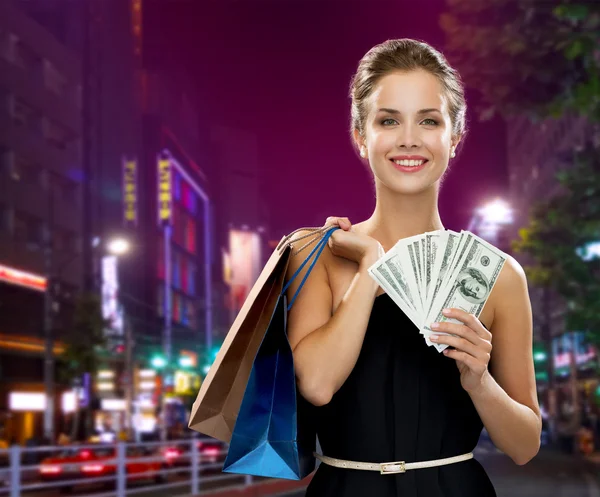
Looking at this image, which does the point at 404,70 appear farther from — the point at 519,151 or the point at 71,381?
the point at 519,151

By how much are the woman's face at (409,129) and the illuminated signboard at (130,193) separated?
209ft

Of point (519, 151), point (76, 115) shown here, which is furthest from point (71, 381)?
point (519, 151)

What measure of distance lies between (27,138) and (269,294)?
1649 inches

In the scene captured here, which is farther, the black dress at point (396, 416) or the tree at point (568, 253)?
the tree at point (568, 253)

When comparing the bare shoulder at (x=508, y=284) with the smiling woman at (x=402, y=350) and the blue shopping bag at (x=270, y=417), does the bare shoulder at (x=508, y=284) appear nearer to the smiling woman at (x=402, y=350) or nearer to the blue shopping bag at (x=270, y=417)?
the smiling woman at (x=402, y=350)

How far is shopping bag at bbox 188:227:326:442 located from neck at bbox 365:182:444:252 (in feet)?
1.32

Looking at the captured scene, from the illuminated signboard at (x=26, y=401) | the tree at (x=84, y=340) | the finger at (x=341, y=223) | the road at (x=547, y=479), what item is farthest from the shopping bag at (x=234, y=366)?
the tree at (x=84, y=340)

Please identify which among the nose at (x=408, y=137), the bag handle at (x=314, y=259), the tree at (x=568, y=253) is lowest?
the bag handle at (x=314, y=259)

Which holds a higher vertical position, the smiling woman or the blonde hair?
the blonde hair

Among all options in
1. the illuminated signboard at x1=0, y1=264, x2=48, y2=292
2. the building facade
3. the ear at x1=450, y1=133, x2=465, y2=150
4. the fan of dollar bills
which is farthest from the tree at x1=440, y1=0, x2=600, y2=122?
the illuminated signboard at x1=0, y1=264, x2=48, y2=292

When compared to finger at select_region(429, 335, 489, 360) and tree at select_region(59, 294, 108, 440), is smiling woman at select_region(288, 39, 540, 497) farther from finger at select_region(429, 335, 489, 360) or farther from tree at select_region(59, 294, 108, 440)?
tree at select_region(59, 294, 108, 440)

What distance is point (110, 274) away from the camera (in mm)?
49125

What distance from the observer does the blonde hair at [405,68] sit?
2506 mm

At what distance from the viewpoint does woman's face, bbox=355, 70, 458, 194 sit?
8.11ft
